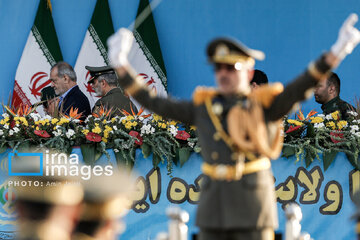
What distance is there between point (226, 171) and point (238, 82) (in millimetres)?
423

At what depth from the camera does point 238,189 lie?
3.17 meters

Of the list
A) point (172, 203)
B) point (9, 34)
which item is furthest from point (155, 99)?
point (9, 34)

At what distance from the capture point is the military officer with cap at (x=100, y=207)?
7.22 ft

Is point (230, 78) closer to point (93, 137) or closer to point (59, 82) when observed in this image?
point (93, 137)

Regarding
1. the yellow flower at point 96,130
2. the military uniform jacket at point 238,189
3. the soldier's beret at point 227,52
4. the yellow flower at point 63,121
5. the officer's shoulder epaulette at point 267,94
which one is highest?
the yellow flower at point 63,121

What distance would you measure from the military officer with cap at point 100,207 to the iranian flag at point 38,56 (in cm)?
679

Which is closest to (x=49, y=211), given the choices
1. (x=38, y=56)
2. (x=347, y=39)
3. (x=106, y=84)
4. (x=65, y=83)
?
(x=347, y=39)

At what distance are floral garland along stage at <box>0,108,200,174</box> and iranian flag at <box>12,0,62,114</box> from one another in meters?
3.15

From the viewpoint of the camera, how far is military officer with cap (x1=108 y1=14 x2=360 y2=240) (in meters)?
3.12

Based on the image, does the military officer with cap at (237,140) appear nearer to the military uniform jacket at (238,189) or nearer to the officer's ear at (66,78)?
the military uniform jacket at (238,189)

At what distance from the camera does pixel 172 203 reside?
5.45m

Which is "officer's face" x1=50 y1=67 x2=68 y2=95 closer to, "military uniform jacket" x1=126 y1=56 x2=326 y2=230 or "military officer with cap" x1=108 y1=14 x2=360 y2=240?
"military officer with cap" x1=108 y1=14 x2=360 y2=240

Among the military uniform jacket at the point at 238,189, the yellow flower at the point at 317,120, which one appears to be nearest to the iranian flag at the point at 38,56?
the yellow flower at the point at 317,120

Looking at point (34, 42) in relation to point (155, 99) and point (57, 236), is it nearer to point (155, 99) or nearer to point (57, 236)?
point (155, 99)
